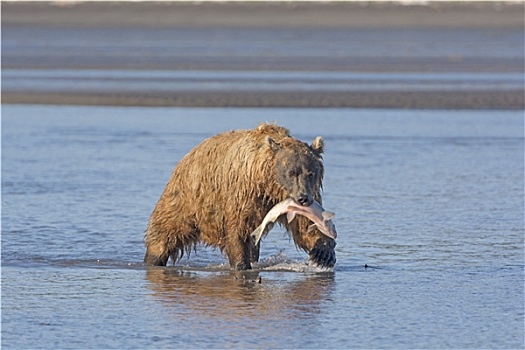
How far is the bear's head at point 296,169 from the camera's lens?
8.41 meters

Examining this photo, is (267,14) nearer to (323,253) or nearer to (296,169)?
(323,253)

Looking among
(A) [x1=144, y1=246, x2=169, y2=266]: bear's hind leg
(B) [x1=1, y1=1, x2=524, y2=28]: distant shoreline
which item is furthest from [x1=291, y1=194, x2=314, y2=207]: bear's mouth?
(B) [x1=1, y1=1, x2=524, y2=28]: distant shoreline

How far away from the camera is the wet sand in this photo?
78.1 ft

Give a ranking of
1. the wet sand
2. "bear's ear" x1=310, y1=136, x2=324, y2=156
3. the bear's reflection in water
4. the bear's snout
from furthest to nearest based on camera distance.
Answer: the wet sand, "bear's ear" x1=310, y1=136, x2=324, y2=156, the bear's snout, the bear's reflection in water

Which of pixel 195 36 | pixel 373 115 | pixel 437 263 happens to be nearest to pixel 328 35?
pixel 195 36

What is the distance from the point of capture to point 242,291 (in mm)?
8227

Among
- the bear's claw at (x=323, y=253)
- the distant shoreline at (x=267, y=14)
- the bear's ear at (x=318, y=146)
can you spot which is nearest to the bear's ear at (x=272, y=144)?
the bear's ear at (x=318, y=146)

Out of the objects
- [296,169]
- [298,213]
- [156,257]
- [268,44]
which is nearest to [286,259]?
[156,257]

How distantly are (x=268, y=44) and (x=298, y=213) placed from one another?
3712 centimetres

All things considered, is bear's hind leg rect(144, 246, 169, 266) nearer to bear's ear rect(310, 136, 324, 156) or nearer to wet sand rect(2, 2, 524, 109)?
bear's ear rect(310, 136, 324, 156)

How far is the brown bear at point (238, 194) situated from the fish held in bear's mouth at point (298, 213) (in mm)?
56

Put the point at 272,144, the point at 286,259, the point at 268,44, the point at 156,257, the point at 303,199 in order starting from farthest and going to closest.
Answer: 1. the point at 268,44
2. the point at 286,259
3. the point at 156,257
4. the point at 272,144
5. the point at 303,199

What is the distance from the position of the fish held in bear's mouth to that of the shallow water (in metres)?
0.36

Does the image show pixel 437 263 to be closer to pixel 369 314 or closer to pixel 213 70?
pixel 369 314
